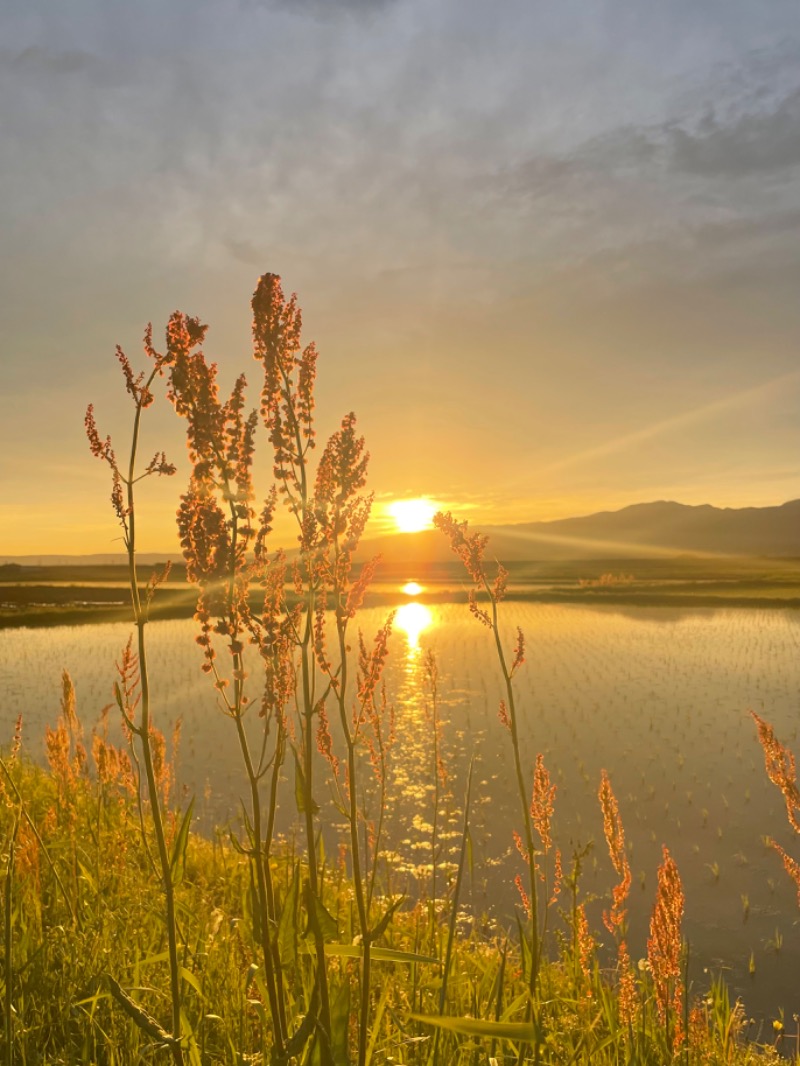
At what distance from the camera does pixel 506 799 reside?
14195 millimetres

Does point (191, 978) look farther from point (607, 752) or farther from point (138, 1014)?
point (607, 752)

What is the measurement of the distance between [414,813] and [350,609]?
12458mm

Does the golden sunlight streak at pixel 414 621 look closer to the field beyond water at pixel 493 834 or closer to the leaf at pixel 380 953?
the field beyond water at pixel 493 834

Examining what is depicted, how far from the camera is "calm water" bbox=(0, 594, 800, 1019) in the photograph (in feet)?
34.4

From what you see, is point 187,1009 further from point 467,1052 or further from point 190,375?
point 190,375

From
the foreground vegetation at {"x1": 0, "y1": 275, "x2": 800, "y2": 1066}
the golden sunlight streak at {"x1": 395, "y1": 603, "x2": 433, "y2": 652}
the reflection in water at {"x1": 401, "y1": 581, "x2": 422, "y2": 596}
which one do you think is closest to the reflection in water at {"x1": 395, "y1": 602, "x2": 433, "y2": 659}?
the golden sunlight streak at {"x1": 395, "y1": 603, "x2": 433, "y2": 652}

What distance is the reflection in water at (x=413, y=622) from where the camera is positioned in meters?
33.6

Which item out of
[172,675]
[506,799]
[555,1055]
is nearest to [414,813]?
[506,799]

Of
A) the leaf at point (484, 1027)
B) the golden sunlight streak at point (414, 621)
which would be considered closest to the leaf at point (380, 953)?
the leaf at point (484, 1027)

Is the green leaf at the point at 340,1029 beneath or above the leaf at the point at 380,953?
beneath

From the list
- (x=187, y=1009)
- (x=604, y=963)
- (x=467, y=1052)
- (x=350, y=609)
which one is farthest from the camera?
(x=604, y=963)

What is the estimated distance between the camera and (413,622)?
146 ft

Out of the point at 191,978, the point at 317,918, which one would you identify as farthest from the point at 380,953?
the point at 191,978

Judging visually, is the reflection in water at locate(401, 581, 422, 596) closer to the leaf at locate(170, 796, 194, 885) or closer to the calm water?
the calm water
